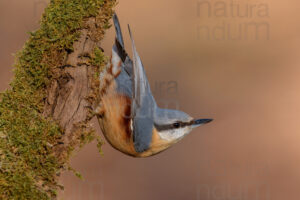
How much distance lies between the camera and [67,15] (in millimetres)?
1871

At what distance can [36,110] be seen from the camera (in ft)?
6.06

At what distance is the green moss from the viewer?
173 centimetres

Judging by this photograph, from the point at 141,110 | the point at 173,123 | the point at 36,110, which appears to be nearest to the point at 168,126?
the point at 173,123

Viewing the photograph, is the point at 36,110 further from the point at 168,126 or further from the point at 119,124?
the point at 168,126

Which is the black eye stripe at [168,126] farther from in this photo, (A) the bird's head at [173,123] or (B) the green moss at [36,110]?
(B) the green moss at [36,110]

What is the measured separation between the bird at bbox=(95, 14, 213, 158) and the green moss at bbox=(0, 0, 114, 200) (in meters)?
0.33

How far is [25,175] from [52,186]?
0.52 ft

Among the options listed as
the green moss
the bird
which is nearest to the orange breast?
the bird

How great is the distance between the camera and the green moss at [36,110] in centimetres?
173

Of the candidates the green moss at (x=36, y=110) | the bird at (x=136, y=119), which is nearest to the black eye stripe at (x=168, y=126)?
the bird at (x=136, y=119)

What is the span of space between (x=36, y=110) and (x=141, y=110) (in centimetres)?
59

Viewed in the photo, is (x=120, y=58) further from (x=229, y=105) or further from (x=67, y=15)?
(x=229, y=105)

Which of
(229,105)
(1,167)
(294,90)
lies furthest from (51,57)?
(294,90)

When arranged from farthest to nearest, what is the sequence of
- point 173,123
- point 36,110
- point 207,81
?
point 207,81 < point 173,123 < point 36,110
